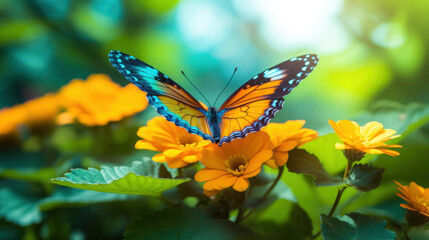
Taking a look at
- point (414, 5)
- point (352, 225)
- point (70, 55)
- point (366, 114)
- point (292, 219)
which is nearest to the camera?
point (352, 225)

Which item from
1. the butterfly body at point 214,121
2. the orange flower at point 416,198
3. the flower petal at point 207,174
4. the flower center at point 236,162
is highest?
the butterfly body at point 214,121

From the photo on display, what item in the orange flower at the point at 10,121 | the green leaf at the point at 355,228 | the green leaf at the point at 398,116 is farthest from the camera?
the orange flower at the point at 10,121

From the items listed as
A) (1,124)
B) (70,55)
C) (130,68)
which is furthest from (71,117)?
(70,55)

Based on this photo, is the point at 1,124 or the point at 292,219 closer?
the point at 292,219

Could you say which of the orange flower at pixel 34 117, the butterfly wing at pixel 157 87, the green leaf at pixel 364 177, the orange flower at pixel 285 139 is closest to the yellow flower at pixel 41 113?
the orange flower at pixel 34 117

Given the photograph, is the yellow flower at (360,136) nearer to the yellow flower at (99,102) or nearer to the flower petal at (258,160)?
the flower petal at (258,160)

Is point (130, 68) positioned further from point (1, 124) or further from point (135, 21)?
point (135, 21)

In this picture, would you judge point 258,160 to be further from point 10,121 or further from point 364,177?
point 10,121
